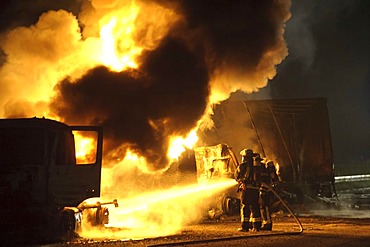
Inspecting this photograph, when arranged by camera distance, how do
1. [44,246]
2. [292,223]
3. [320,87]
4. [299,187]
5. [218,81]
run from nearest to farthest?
1. [44,246]
2. [292,223]
3. [218,81]
4. [299,187]
5. [320,87]

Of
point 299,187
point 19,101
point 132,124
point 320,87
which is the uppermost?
point 320,87

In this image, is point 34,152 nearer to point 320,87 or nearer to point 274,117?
point 274,117

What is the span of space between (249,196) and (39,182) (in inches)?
188

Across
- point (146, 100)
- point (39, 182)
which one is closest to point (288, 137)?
point (146, 100)

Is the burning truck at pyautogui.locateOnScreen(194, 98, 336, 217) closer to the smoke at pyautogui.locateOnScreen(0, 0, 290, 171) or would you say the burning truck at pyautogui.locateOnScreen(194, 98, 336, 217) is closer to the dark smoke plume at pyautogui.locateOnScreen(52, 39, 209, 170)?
the smoke at pyautogui.locateOnScreen(0, 0, 290, 171)

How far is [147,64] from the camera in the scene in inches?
501

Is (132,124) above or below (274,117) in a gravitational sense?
below

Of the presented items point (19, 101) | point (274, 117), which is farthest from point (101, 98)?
point (274, 117)

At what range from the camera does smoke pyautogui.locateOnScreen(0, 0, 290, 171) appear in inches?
485

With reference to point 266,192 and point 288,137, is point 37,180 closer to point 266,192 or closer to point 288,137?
point 266,192

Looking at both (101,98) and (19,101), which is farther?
(19,101)

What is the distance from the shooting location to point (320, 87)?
4769cm

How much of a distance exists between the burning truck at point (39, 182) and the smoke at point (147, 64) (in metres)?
2.23

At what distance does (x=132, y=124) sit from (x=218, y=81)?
10.7 feet
